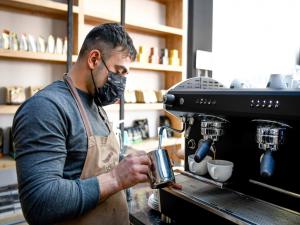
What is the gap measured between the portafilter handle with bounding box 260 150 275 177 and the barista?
33 centimetres

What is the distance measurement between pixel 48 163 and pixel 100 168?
8.8 inches

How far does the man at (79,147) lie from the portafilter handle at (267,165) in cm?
33

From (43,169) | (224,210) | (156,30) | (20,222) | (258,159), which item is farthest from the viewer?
(156,30)

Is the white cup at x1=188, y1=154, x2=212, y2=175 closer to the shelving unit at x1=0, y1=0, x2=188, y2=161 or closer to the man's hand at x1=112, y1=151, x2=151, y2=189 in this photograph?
the man's hand at x1=112, y1=151, x2=151, y2=189

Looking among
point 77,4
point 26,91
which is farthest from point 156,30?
point 26,91

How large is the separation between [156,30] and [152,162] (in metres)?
1.91

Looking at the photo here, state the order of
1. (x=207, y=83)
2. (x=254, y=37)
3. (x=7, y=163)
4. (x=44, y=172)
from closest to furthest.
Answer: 1. (x=44, y=172)
2. (x=207, y=83)
3. (x=7, y=163)
4. (x=254, y=37)

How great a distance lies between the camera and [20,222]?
1809 millimetres

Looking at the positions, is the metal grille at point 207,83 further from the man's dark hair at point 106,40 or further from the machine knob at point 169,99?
the man's dark hair at point 106,40

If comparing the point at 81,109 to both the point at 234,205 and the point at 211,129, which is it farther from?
the point at 234,205

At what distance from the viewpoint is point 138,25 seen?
241cm

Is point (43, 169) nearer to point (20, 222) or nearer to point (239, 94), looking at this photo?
point (239, 94)

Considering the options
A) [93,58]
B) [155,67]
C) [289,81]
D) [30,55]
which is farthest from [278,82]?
[155,67]

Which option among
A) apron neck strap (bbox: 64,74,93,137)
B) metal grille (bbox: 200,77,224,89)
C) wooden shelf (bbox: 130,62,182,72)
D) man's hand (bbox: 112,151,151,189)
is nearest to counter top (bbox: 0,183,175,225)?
man's hand (bbox: 112,151,151,189)
